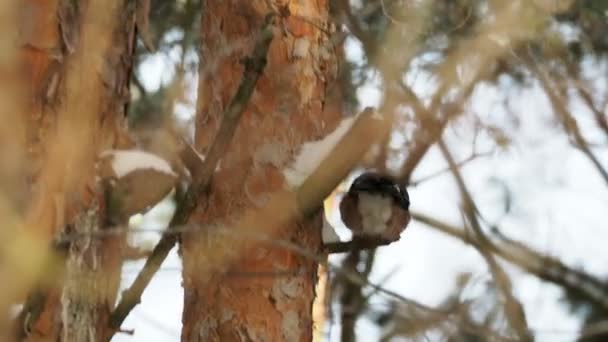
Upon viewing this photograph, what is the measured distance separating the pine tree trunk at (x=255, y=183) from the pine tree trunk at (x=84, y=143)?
0.50 m

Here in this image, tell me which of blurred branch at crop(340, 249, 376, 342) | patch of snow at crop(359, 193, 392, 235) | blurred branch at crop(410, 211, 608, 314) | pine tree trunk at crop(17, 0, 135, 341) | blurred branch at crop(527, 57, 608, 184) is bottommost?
pine tree trunk at crop(17, 0, 135, 341)

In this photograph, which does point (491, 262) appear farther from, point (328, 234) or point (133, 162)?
point (133, 162)

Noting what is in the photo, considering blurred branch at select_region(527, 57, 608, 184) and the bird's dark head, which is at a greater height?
blurred branch at select_region(527, 57, 608, 184)

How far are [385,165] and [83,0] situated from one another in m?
1.15

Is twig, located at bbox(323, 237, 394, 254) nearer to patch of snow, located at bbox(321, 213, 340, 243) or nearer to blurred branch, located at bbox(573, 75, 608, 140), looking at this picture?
patch of snow, located at bbox(321, 213, 340, 243)

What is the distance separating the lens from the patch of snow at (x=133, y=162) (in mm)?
1609

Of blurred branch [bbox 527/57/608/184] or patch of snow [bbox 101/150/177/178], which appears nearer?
patch of snow [bbox 101/150/177/178]

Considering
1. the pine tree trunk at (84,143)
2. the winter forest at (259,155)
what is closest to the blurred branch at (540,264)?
the winter forest at (259,155)

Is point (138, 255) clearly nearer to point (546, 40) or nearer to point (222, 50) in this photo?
point (222, 50)

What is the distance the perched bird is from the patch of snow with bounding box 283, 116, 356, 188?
3.6 inches

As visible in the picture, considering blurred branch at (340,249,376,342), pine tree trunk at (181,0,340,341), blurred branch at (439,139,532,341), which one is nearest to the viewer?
pine tree trunk at (181,0,340,341)

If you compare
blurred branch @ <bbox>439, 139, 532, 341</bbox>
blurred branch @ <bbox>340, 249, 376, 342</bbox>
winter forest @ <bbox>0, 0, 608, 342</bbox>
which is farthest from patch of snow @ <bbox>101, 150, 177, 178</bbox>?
blurred branch @ <bbox>340, 249, 376, 342</bbox>

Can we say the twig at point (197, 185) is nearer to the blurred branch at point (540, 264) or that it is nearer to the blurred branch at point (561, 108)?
the blurred branch at point (540, 264)

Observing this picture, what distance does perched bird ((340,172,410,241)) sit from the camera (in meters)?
2.18
